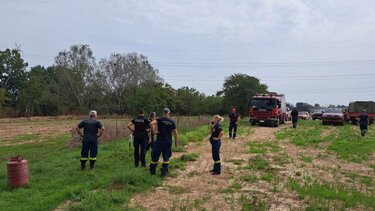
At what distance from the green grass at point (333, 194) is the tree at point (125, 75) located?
8089 cm

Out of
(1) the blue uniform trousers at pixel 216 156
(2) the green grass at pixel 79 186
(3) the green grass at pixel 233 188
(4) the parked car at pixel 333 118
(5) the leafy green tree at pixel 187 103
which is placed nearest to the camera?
(2) the green grass at pixel 79 186

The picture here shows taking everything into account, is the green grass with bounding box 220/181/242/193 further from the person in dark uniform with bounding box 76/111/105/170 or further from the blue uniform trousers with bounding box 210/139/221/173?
the person in dark uniform with bounding box 76/111/105/170

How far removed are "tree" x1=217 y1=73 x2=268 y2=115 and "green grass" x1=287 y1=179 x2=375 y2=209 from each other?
52978 mm

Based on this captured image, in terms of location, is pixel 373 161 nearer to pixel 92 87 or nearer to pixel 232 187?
pixel 232 187

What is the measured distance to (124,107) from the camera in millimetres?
89375

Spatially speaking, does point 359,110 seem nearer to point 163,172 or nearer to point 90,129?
point 163,172

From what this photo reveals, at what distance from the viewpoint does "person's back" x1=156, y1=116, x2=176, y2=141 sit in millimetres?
11844

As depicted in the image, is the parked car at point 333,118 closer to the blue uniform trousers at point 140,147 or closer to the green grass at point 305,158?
the green grass at point 305,158

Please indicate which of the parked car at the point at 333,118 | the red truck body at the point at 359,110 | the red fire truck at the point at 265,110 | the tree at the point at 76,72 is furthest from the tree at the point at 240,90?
the tree at the point at 76,72

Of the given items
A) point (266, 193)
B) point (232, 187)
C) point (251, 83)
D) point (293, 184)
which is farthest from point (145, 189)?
point (251, 83)

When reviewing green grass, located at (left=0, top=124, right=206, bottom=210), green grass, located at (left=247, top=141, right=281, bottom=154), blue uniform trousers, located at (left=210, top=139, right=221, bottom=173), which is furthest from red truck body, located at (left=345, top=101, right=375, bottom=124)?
blue uniform trousers, located at (left=210, top=139, right=221, bottom=173)

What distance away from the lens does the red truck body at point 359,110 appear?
42359mm

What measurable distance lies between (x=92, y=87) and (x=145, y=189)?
88.1 meters

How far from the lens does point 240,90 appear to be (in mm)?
64750
